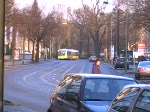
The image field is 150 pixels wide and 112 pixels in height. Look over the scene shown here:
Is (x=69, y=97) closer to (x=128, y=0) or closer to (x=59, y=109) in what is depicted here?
(x=59, y=109)

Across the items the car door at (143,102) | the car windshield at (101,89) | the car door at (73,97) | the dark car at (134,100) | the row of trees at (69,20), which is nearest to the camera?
the car door at (143,102)

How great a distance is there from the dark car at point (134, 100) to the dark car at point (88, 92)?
1350 mm

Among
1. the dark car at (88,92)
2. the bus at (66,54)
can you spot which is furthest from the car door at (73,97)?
the bus at (66,54)

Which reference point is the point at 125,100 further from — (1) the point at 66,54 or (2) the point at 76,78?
(1) the point at 66,54

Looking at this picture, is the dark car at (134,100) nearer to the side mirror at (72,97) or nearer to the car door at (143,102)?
the car door at (143,102)

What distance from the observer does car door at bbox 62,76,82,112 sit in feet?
27.2

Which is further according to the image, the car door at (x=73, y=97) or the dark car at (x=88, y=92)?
the car door at (x=73, y=97)

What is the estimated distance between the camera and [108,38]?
4304 inches

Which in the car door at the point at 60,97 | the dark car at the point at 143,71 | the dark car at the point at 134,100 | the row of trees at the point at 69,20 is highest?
the row of trees at the point at 69,20

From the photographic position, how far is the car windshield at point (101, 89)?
8461 millimetres

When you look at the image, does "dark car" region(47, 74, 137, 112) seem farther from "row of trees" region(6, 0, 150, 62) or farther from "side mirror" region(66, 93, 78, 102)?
"row of trees" region(6, 0, 150, 62)

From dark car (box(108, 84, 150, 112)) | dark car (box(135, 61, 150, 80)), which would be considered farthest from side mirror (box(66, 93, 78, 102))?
dark car (box(135, 61, 150, 80))

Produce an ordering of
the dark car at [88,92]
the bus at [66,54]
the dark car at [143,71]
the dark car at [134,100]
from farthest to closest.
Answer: the bus at [66,54], the dark car at [143,71], the dark car at [88,92], the dark car at [134,100]

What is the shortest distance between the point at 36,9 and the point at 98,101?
74624mm
